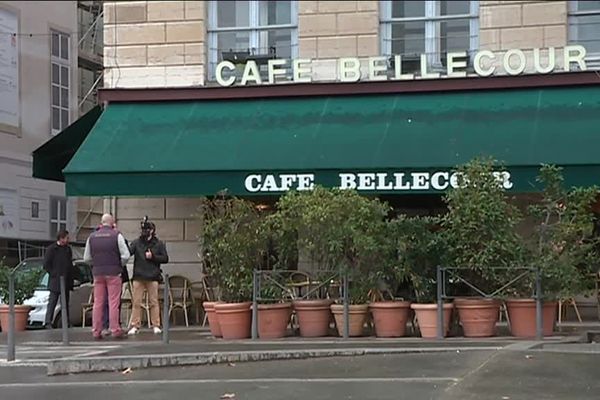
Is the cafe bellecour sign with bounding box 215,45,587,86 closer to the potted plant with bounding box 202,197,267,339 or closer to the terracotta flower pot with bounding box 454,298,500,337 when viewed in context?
the potted plant with bounding box 202,197,267,339

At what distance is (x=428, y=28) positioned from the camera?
633 inches

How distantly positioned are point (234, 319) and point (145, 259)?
6.47 feet

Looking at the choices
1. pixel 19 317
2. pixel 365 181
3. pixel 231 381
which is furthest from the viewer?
pixel 19 317

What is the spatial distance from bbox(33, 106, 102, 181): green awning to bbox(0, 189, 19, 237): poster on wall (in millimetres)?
11810

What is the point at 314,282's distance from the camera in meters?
12.6

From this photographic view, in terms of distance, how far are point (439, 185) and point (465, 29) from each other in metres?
3.53

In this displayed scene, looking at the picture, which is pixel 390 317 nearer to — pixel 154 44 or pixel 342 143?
pixel 342 143

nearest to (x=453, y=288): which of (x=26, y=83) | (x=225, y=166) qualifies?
(x=225, y=166)

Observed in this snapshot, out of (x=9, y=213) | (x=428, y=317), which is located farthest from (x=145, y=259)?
(x=9, y=213)

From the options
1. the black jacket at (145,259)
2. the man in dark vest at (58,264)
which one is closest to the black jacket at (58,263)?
the man in dark vest at (58,264)

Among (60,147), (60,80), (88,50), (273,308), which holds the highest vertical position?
(88,50)

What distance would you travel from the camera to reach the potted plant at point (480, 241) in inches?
459

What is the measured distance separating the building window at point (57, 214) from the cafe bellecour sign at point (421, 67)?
1650cm

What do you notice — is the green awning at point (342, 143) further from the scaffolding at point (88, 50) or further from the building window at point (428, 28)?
the scaffolding at point (88, 50)
